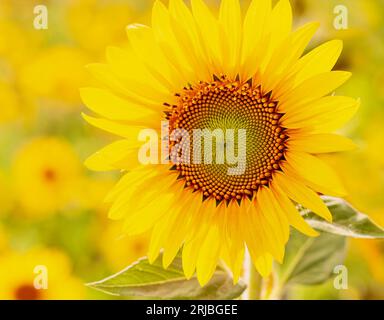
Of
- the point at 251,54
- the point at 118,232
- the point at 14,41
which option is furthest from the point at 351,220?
the point at 14,41

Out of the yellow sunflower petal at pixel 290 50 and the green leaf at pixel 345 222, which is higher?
the yellow sunflower petal at pixel 290 50

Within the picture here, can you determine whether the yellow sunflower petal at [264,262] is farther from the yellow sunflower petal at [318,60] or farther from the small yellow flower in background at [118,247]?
the small yellow flower in background at [118,247]

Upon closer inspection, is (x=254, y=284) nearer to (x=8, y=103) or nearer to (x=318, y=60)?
(x=318, y=60)

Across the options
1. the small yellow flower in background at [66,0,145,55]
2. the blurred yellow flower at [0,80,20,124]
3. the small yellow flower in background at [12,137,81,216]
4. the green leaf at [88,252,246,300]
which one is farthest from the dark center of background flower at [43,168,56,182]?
the green leaf at [88,252,246,300]

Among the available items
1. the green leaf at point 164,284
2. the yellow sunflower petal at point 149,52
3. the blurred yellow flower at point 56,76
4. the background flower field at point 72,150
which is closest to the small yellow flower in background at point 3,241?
the background flower field at point 72,150

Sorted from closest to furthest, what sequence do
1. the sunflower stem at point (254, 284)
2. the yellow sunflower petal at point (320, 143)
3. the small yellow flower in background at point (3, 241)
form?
the yellow sunflower petal at point (320, 143), the sunflower stem at point (254, 284), the small yellow flower in background at point (3, 241)

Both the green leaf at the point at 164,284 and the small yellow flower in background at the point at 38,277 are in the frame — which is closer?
the green leaf at the point at 164,284

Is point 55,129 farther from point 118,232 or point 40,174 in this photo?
point 118,232
